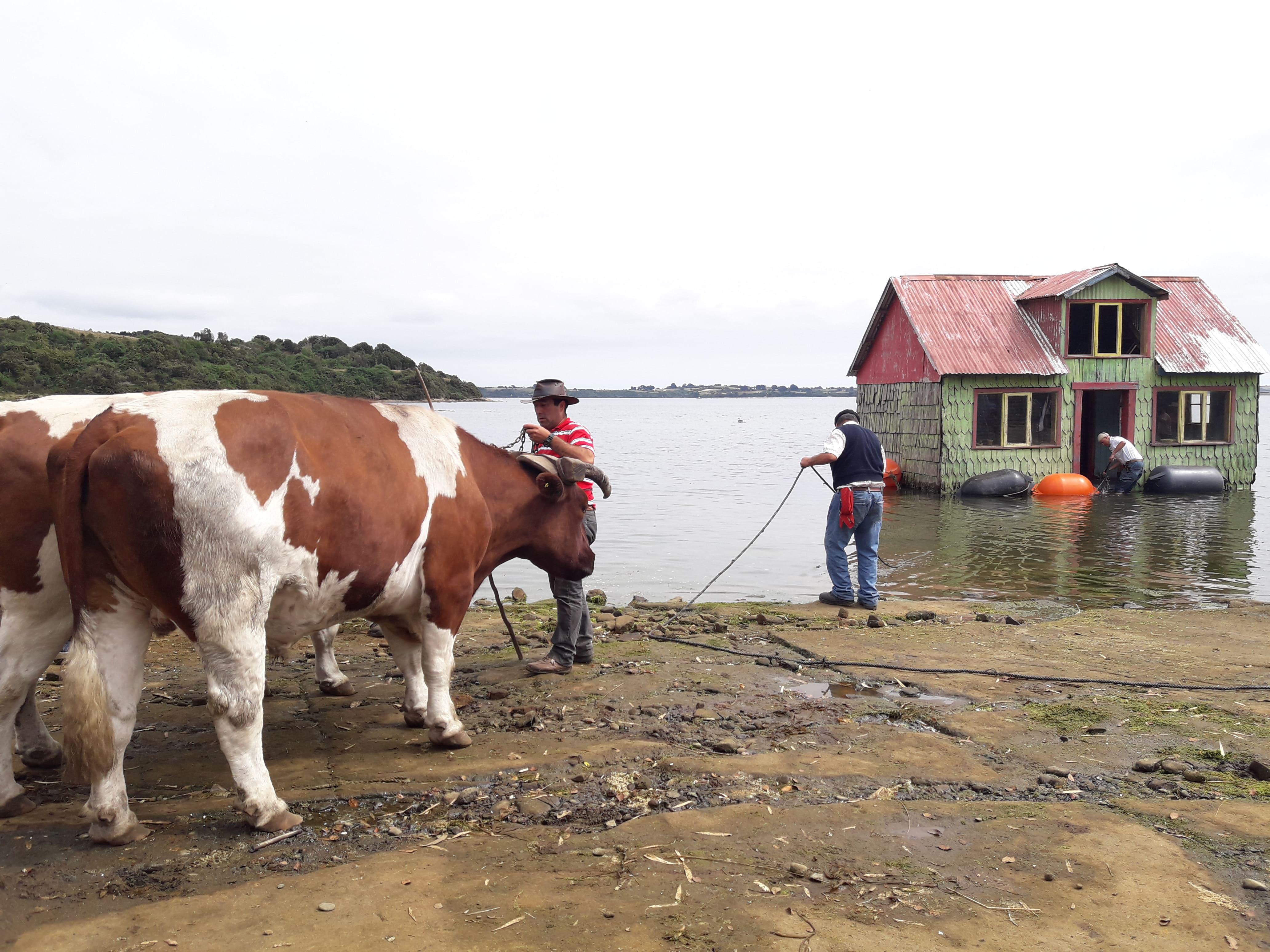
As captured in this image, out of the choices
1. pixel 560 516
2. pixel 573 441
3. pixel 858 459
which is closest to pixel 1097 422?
pixel 858 459

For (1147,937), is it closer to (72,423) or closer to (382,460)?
(382,460)

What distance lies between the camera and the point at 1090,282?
25.6 metres

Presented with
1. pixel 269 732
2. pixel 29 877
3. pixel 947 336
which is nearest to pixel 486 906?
pixel 29 877

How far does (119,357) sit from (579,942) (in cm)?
3385

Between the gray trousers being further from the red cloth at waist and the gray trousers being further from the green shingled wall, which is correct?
the green shingled wall

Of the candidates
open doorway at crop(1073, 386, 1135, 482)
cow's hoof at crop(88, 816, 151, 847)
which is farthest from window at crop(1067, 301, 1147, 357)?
cow's hoof at crop(88, 816, 151, 847)

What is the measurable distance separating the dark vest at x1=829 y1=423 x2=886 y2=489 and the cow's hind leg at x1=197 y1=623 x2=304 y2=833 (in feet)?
23.5

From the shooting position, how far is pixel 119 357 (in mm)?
31922

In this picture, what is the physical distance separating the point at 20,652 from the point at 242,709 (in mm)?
1345

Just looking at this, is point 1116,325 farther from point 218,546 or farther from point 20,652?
point 20,652

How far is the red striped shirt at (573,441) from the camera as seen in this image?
737cm

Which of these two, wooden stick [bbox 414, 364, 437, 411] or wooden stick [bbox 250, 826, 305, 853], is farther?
wooden stick [bbox 414, 364, 437, 411]

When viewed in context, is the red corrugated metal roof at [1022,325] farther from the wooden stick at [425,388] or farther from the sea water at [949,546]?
the wooden stick at [425,388]

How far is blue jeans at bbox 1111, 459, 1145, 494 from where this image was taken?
25578mm
